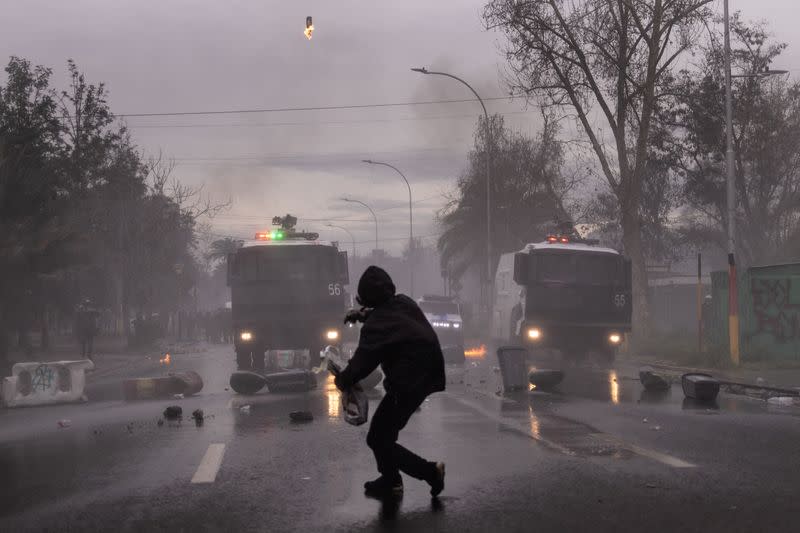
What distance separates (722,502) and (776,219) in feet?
130

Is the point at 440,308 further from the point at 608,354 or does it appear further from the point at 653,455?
the point at 653,455

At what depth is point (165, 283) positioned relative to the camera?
6309 centimetres

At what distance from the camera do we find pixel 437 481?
718cm

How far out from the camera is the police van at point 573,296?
26.4m

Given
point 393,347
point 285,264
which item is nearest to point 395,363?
point 393,347

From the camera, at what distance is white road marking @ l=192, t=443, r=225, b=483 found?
8375 millimetres

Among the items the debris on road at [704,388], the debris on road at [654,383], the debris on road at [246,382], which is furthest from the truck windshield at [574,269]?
the debris on road at [246,382]

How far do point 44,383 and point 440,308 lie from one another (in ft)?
64.8

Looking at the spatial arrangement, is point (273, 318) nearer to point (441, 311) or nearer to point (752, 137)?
point (441, 311)

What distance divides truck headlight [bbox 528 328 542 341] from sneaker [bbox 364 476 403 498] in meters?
19.4

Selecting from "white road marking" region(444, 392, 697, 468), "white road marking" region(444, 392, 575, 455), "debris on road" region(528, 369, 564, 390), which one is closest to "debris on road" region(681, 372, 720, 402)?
"debris on road" region(528, 369, 564, 390)

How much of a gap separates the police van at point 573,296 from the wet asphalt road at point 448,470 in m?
11.3

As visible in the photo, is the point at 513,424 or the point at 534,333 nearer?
the point at 513,424

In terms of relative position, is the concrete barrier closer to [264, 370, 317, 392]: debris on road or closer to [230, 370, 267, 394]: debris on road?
[230, 370, 267, 394]: debris on road
